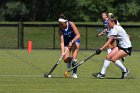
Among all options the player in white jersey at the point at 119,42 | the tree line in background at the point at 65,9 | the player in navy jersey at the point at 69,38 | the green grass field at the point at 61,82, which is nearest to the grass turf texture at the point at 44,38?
the tree line in background at the point at 65,9

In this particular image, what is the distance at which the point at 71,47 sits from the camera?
18016 millimetres

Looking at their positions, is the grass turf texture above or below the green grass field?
below

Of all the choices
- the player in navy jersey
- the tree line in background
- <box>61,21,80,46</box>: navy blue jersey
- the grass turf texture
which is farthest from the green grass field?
the tree line in background

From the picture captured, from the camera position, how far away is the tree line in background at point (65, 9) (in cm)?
6103

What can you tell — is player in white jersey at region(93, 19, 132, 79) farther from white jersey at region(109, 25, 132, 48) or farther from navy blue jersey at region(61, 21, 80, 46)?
navy blue jersey at region(61, 21, 80, 46)

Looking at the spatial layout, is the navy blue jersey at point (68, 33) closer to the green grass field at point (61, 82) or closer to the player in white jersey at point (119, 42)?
the player in white jersey at point (119, 42)

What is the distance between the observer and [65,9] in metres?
61.9

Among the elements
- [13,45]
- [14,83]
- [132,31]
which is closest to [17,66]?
[14,83]

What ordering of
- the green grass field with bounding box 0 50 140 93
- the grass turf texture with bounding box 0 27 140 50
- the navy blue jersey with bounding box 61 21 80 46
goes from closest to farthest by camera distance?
the green grass field with bounding box 0 50 140 93 < the navy blue jersey with bounding box 61 21 80 46 < the grass turf texture with bounding box 0 27 140 50

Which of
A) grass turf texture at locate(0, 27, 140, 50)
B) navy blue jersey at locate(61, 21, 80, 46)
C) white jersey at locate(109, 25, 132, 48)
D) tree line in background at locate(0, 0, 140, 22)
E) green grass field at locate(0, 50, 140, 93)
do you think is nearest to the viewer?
green grass field at locate(0, 50, 140, 93)

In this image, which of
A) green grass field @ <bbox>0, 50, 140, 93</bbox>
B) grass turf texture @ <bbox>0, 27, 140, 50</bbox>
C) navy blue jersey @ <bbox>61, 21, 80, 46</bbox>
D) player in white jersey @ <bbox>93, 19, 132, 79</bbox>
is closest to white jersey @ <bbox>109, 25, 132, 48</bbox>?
player in white jersey @ <bbox>93, 19, 132, 79</bbox>

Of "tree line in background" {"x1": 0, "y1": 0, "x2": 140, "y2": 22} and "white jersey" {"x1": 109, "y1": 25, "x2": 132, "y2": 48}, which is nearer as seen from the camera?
"white jersey" {"x1": 109, "y1": 25, "x2": 132, "y2": 48}

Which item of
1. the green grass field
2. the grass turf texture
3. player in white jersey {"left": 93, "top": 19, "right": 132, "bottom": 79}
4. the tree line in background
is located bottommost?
the grass turf texture

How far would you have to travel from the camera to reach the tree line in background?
61031 mm
